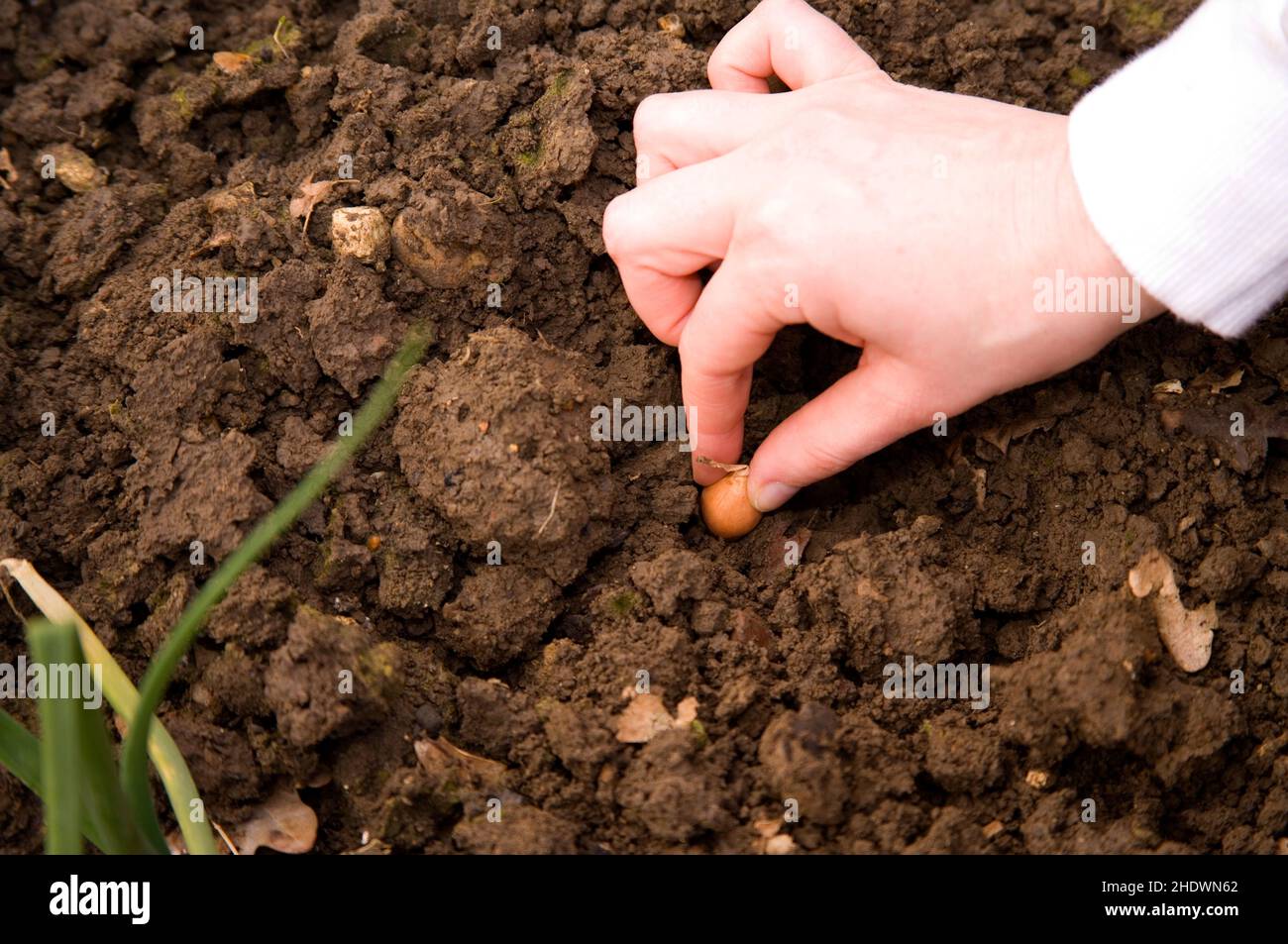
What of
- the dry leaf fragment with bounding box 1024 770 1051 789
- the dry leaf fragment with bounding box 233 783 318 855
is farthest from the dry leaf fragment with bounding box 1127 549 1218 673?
the dry leaf fragment with bounding box 233 783 318 855

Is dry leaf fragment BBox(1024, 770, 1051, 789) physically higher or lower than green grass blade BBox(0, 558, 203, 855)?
lower

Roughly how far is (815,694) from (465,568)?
1.89 feet

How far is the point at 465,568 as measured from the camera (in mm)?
1715

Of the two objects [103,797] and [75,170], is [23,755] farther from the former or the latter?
[75,170]

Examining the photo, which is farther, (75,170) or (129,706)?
(75,170)

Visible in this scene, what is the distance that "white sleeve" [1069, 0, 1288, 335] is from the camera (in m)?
1.39

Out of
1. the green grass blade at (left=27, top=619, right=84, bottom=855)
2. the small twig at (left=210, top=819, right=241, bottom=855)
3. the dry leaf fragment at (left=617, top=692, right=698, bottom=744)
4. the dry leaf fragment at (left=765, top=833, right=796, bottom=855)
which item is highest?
the green grass blade at (left=27, top=619, right=84, bottom=855)

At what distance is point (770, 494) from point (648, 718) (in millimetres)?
438

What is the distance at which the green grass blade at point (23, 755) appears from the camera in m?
1.29

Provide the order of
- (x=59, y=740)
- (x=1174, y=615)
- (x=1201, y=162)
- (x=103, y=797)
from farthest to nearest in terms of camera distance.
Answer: (x=1174, y=615) → (x=1201, y=162) → (x=103, y=797) → (x=59, y=740)

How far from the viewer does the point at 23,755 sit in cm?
132

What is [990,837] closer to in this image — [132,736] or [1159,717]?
[1159,717]

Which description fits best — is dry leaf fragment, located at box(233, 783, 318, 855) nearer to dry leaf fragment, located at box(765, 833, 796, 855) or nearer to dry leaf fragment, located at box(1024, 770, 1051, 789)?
dry leaf fragment, located at box(765, 833, 796, 855)

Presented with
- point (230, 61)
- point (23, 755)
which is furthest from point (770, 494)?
point (230, 61)
